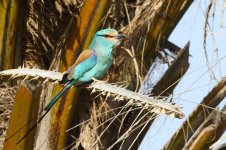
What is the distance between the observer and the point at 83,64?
3438 mm

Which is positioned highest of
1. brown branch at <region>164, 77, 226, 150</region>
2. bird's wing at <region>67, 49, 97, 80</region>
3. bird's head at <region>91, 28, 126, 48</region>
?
bird's head at <region>91, 28, 126, 48</region>

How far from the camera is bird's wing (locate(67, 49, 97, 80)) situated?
10.4 feet

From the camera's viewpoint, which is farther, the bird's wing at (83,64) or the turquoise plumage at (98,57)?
the turquoise plumage at (98,57)

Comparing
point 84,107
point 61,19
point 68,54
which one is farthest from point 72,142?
point 61,19

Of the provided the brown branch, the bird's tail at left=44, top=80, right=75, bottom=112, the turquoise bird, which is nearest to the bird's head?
the turquoise bird

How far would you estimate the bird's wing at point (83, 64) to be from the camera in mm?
3184

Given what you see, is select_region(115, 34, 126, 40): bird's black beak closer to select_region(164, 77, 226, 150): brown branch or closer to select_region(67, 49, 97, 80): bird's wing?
select_region(67, 49, 97, 80): bird's wing

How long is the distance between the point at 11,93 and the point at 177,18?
41.4 inches

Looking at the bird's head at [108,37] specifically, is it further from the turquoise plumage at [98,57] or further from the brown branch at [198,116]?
the brown branch at [198,116]

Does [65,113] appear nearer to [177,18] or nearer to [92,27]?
[92,27]

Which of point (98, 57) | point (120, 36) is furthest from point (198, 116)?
point (98, 57)

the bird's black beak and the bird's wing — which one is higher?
the bird's black beak

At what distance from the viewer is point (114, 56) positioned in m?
3.77

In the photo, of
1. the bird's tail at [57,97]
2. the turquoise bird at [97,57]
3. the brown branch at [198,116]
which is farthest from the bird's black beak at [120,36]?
the brown branch at [198,116]
